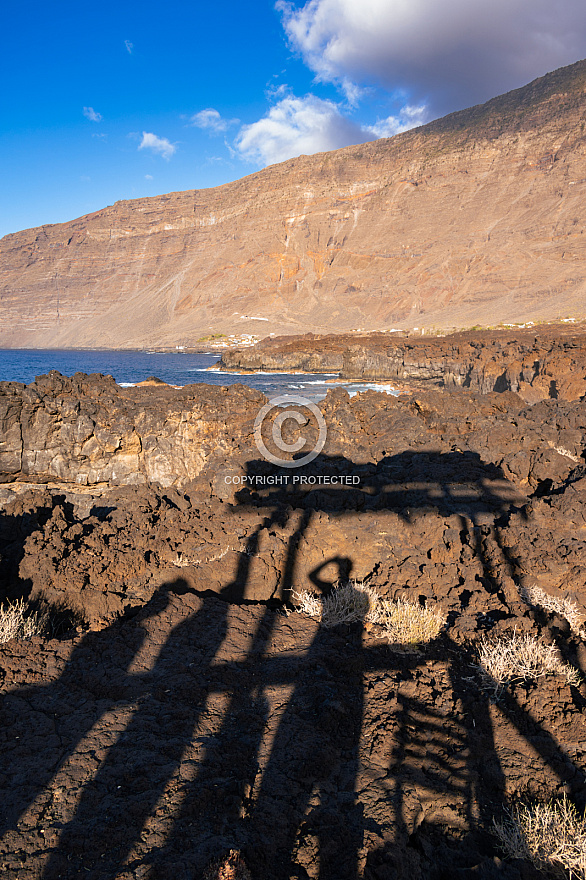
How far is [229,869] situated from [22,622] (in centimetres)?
296

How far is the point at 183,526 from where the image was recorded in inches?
243

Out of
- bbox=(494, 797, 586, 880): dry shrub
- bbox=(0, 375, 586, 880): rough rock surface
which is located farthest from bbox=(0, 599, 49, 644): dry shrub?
bbox=(494, 797, 586, 880): dry shrub

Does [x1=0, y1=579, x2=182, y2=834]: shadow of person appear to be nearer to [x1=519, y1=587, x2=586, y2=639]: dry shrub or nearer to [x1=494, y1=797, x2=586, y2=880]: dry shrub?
[x1=494, y1=797, x2=586, y2=880]: dry shrub

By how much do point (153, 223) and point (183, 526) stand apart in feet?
492

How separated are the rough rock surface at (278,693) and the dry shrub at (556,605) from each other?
0.51 ft

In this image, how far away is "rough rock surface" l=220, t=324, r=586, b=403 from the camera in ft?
76.2

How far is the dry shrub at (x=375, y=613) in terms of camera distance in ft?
14.0

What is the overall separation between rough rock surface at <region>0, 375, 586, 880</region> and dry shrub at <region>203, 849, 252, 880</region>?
0.05 m

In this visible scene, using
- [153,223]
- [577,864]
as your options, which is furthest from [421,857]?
[153,223]

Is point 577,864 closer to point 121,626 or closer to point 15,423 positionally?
point 121,626

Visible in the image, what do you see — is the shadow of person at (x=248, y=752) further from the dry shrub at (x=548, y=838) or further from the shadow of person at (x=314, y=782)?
the dry shrub at (x=548, y=838)

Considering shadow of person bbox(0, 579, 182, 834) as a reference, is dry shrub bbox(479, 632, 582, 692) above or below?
above

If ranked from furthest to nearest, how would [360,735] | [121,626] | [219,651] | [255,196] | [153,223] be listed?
[153,223] < [255,196] < [121,626] < [219,651] < [360,735]

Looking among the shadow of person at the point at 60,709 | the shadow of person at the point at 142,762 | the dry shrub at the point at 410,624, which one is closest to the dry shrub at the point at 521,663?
the dry shrub at the point at 410,624
